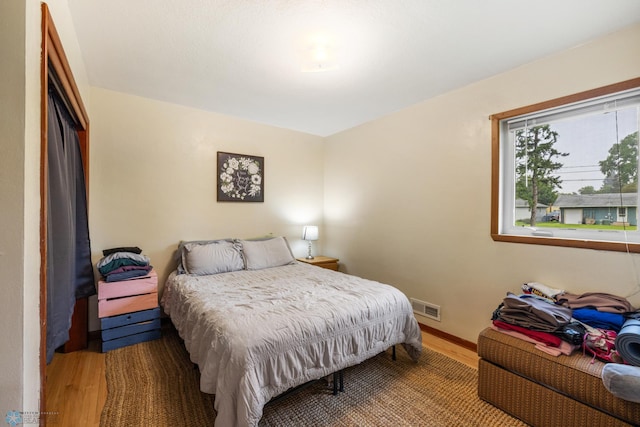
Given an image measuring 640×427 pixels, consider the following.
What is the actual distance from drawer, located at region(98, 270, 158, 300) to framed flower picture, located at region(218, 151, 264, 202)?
116 cm

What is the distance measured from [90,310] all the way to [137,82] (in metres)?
2.18

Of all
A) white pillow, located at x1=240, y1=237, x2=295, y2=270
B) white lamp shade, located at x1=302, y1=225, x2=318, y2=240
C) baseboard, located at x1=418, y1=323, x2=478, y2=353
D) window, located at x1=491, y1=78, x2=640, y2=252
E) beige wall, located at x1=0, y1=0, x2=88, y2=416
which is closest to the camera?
beige wall, located at x1=0, y1=0, x2=88, y2=416

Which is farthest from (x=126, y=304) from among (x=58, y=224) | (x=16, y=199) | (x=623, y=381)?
(x=623, y=381)

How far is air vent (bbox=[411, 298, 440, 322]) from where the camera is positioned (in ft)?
8.82

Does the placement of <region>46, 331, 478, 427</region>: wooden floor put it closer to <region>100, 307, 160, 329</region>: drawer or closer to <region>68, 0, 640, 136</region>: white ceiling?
<region>100, 307, 160, 329</region>: drawer

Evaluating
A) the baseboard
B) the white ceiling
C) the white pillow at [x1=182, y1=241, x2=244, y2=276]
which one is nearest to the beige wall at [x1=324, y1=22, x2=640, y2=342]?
the baseboard

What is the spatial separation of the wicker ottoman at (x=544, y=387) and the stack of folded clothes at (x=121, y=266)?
2.82m

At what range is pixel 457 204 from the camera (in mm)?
2518

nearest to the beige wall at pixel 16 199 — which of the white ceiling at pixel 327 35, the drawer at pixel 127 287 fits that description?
the white ceiling at pixel 327 35

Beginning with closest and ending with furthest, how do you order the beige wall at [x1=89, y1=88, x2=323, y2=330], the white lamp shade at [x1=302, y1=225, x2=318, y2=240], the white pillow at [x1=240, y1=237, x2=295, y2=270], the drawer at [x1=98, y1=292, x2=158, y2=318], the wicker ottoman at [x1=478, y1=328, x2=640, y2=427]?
the wicker ottoman at [x1=478, y1=328, x2=640, y2=427]
the drawer at [x1=98, y1=292, x2=158, y2=318]
the beige wall at [x1=89, y1=88, x2=323, y2=330]
the white pillow at [x1=240, y1=237, x2=295, y2=270]
the white lamp shade at [x1=302, y1=225, x2=318, y2=240]

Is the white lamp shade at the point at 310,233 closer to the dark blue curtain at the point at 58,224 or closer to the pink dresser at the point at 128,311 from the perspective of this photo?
the pink dresser at the point at 128,311

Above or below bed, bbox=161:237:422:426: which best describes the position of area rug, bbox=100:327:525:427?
below

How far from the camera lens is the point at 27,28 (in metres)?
0.90

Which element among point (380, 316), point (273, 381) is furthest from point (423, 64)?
point (273, 381)
